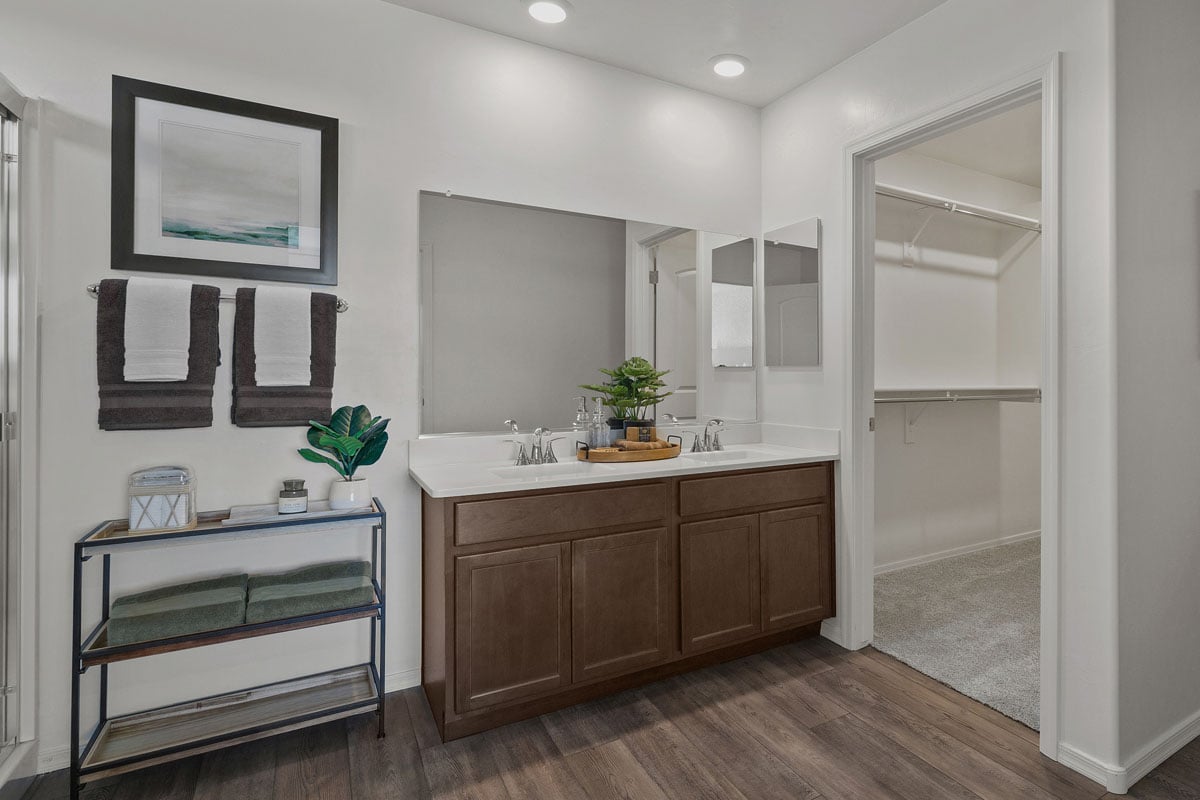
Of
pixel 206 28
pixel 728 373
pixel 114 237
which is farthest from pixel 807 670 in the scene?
pixel 206 28

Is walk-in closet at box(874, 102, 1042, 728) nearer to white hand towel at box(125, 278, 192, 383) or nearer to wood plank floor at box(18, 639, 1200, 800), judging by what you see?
wood plank floor at box(18, 639, 1200, 800)

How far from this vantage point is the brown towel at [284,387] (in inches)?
77.7

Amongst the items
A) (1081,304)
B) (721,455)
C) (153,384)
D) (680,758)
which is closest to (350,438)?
(153,384)

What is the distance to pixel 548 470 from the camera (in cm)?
234

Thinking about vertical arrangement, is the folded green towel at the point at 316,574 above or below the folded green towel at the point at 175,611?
above

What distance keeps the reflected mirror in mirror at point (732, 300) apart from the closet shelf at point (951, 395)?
74 cm

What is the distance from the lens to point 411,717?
2.09 metres

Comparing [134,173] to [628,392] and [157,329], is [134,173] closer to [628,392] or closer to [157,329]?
[157,329]

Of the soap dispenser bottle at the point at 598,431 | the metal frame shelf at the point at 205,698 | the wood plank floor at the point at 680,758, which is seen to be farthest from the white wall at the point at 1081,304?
the metal frame shelf at the point at 205,698

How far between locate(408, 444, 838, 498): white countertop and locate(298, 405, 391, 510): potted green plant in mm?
187

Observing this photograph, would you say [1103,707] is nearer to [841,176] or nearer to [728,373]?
[728,373]

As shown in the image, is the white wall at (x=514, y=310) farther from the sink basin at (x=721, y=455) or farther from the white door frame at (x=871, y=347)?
the white door frame at (x=871, y=347)

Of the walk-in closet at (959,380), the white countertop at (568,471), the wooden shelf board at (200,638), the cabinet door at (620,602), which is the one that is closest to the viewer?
the wooden shelf board at (200,638)

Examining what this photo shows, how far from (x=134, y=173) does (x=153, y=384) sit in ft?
2.15
